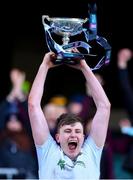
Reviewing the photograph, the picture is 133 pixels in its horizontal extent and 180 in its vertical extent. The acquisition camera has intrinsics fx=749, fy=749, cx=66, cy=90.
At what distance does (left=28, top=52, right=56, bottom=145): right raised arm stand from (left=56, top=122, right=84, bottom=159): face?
12 centimetres

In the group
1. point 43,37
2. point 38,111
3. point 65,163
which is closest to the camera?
point 65,163

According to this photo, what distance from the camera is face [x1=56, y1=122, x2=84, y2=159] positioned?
5098 millimetres

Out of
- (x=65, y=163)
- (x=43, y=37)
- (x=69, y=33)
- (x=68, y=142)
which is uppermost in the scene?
(x=69, y=33)

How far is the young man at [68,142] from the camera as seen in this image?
→ 16.6ft

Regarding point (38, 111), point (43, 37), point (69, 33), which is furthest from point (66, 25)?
point (43, 37)

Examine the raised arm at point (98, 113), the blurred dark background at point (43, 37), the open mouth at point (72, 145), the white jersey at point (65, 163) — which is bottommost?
the blurred dark background at point (43, 37)

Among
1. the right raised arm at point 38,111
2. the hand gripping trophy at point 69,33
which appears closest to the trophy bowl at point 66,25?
the hand gripping trophy at point 69,33

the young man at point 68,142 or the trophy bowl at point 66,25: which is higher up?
the trophy bowl at point 66,25

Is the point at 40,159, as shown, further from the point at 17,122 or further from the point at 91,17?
the point at 17,122

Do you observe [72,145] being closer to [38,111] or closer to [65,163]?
[65,163]

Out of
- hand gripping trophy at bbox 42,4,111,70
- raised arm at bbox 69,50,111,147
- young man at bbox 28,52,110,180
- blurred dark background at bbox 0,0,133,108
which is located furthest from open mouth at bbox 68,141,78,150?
blurred dark background at bbox 0,0,133,108

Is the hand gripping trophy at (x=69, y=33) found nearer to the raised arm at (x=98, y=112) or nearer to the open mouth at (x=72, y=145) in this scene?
the raised arm at (x=98, y=112)

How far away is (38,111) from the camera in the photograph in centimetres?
520

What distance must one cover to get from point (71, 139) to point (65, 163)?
0.55 feet
